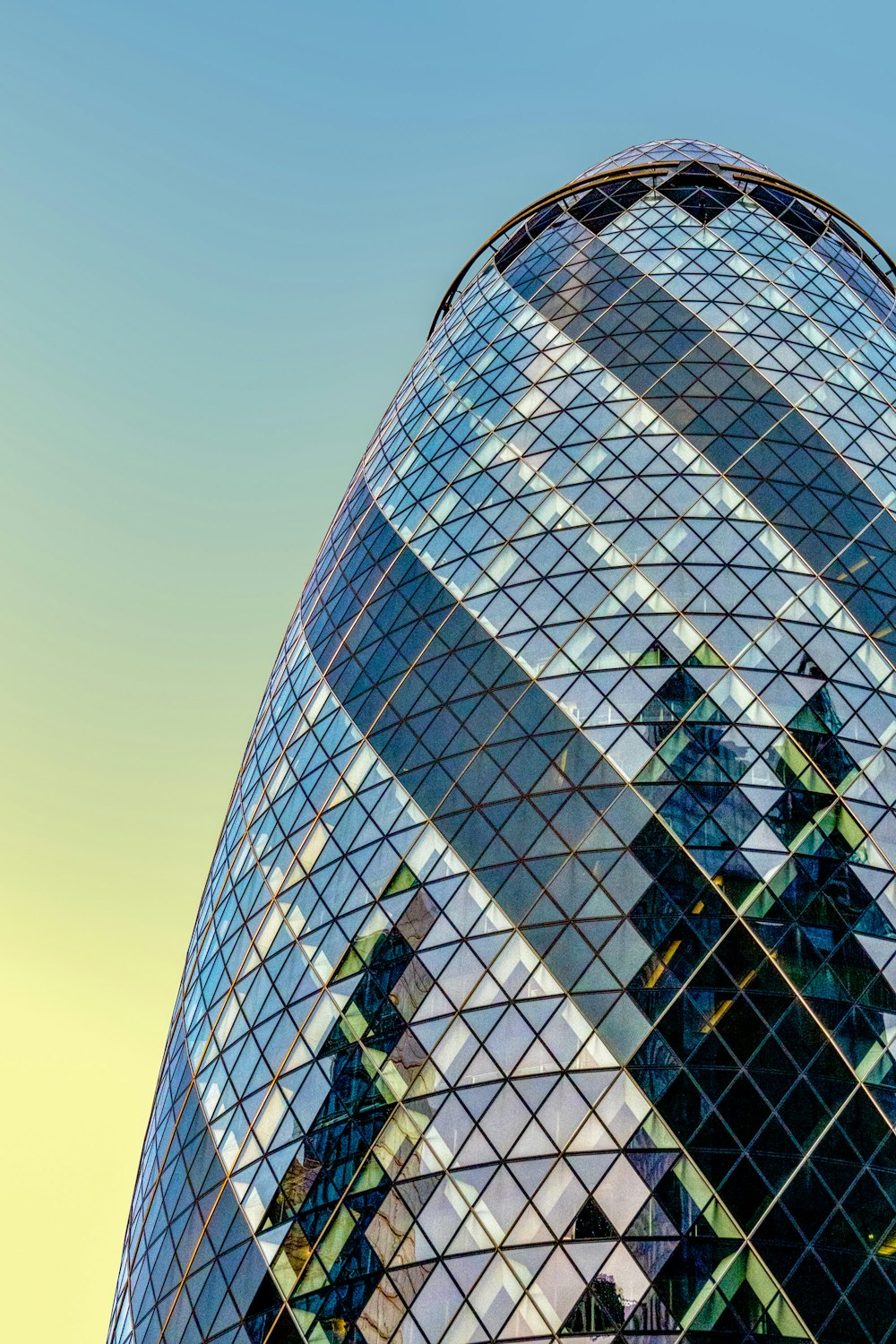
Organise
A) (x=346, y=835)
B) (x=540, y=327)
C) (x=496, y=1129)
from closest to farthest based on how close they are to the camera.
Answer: (x=496, y=1129) → (x=346, y=835) → (x=540, y=327)

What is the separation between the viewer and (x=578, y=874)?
22672mm

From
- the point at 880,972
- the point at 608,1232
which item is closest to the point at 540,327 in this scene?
the point at 880,972

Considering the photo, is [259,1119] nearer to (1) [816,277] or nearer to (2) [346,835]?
(2) [346,835]

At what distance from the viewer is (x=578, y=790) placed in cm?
2352

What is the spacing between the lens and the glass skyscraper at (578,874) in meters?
20.2

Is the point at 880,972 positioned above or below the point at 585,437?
below

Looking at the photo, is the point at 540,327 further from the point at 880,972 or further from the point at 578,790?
the point at 880,972

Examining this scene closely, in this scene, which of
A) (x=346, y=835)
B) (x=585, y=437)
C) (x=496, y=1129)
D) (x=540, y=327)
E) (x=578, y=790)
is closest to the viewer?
(x=496, y=1129)

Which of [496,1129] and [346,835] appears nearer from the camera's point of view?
[496,1129]

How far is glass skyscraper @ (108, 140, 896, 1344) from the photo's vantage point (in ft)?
66.3

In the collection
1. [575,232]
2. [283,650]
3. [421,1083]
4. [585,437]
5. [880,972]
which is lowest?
[880,972]

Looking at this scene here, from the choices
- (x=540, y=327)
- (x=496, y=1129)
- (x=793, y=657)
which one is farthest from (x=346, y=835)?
(x=540, y=327)

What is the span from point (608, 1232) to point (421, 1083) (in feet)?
11.9

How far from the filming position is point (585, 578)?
86.7 feet
